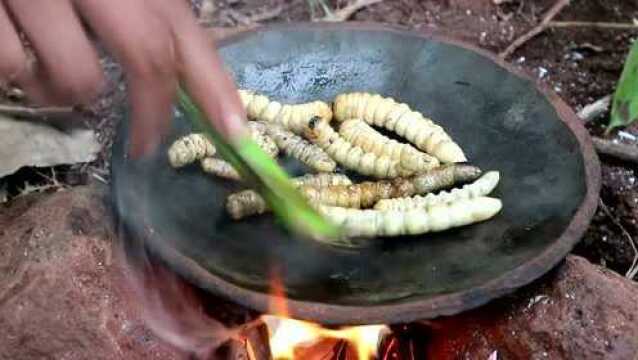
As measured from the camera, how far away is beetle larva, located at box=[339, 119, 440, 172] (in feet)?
8.93

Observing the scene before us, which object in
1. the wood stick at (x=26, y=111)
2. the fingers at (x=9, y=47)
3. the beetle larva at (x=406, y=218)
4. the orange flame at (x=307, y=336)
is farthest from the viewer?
the wood stick at (x=26, y=111)

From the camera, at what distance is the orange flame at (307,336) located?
2570 mm

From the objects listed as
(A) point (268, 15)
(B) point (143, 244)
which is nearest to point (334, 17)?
(A) point (268, 15)

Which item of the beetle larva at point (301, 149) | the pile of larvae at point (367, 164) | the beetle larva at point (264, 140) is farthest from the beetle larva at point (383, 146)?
the beetle larva at point (264, 140)

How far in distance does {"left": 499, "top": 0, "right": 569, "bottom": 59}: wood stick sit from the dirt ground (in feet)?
0.12

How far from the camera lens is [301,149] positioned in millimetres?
2779

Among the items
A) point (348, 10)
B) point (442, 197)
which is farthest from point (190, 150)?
point (348, 10)

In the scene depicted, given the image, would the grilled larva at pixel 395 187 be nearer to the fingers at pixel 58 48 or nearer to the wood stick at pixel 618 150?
the wood stick at pixel 618 150

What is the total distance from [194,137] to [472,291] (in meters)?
1.04

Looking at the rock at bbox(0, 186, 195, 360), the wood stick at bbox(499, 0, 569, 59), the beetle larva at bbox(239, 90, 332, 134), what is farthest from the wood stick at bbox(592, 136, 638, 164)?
the rock at bbox(0, 186, 195, 360)

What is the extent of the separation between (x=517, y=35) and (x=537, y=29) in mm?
94

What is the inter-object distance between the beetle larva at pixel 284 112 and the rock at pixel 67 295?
66 cm

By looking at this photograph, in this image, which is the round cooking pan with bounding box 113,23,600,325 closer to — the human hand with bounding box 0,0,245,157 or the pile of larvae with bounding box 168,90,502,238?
the pile of larvae with bounding box 168,90,502,238

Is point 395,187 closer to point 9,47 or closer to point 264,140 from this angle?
point 264,140
